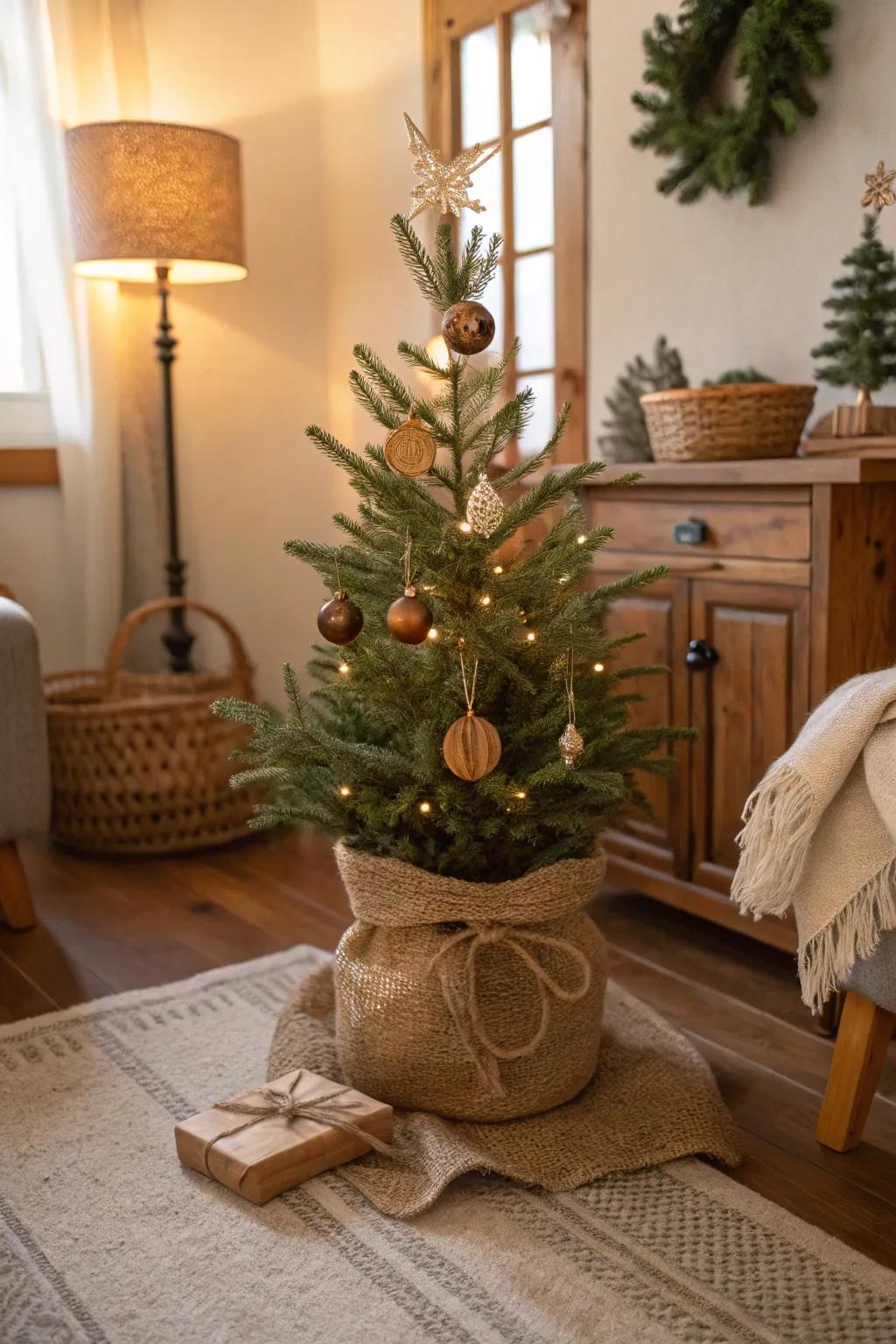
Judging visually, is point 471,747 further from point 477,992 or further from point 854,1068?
point 854,1068

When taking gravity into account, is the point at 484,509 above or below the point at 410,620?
above

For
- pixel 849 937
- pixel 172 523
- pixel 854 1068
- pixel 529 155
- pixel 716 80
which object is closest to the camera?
pixel 849 937

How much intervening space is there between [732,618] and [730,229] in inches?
32.9

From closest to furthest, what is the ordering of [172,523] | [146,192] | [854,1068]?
[854,1068] < [146,192] < [172,523]

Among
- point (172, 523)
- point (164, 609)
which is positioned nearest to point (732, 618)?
point (164, 609)

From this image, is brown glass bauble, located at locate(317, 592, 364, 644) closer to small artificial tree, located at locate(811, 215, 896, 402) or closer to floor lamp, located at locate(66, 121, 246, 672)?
small artificial tree, located at locate(811, 215, 896, 402)

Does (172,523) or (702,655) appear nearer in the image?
(702,655)

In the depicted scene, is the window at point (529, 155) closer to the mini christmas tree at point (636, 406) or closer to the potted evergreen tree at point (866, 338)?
the mini christmas tree at point (636, 406)

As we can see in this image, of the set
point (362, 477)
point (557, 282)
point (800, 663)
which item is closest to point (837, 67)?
point (557, 282)

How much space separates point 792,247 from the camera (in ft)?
7.46

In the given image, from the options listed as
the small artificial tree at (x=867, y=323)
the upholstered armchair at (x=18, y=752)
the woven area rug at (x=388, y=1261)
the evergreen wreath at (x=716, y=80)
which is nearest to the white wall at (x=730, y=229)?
the evergreen wreath at (x=716, y=80)

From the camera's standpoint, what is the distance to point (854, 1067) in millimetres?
1501

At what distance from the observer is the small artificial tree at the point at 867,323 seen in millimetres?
1953

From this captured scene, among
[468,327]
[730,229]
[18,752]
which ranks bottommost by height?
[18,752]
